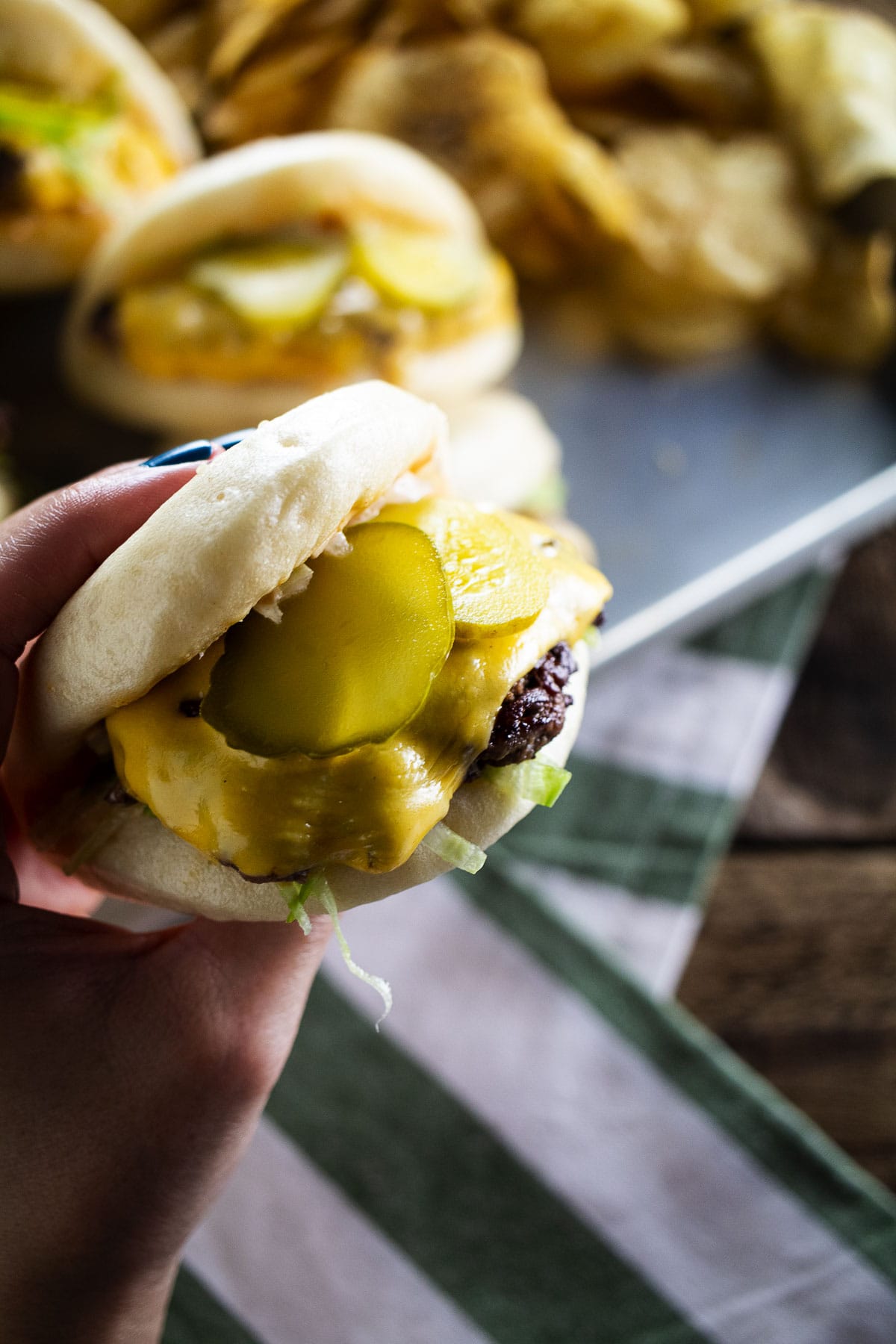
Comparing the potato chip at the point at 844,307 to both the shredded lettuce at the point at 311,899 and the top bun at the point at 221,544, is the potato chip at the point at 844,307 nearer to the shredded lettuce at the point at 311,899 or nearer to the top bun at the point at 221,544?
the top bun at the point at 221,544

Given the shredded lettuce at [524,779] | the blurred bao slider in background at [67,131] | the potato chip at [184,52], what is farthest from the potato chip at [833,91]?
the shredded lettuce at [524,779]

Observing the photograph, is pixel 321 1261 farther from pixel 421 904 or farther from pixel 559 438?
pixel 559 438

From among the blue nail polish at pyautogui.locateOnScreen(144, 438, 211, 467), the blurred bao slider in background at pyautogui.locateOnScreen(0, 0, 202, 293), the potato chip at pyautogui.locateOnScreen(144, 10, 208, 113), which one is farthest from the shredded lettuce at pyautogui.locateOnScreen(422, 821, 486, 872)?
the potato chip at pyautogui.locateOnScreen(144, 10, 208, 113)

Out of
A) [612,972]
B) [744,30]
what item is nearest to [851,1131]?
[612,972]

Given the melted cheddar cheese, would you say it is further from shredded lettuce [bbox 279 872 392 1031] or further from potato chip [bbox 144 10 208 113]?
shredded lettuce [bbox 279 872 392 1031]

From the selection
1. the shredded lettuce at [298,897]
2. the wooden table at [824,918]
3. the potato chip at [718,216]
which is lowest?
the wooden table at [824,918]

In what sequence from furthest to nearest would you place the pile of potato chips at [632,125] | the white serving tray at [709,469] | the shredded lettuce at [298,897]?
the pile of potato chips at [632,125] → the white serving tray at [709,469] → the shredded lettuce at [298,897]
